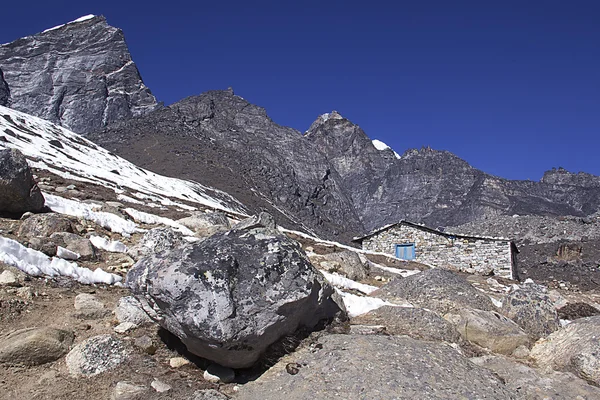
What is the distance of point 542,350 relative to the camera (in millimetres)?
8273

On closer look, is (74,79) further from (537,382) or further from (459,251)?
(537,382)

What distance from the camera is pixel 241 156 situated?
12162 cm

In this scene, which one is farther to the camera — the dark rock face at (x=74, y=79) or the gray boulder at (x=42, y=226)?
the dark rock face at (x=74, y=79)

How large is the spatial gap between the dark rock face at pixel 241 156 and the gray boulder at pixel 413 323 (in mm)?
65672

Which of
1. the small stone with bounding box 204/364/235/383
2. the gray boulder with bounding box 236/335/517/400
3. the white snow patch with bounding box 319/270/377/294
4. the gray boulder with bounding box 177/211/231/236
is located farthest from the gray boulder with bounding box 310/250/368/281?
the small stone with bounding box 204/364/235/383

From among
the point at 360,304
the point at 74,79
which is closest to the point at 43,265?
the point at 360,304

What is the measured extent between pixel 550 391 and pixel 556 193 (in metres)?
199

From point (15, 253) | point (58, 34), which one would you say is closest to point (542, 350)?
point (15, 253)

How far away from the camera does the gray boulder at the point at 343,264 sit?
13102mm

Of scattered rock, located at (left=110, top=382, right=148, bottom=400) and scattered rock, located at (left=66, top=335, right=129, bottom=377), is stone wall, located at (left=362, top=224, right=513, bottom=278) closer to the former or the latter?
scattered rock, located at (left=66, top=335, right=129, bottom=377)

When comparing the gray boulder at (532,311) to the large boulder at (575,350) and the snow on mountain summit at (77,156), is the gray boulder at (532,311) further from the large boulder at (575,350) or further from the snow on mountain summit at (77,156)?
the snow on mountain summit at (77,156)

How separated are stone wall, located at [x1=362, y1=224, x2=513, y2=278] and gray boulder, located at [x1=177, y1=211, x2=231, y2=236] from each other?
47.6 feet

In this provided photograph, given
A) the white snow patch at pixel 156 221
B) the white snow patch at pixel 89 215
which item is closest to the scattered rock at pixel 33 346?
the white snow patch at pixel 89 215

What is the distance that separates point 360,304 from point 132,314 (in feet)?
13.4
